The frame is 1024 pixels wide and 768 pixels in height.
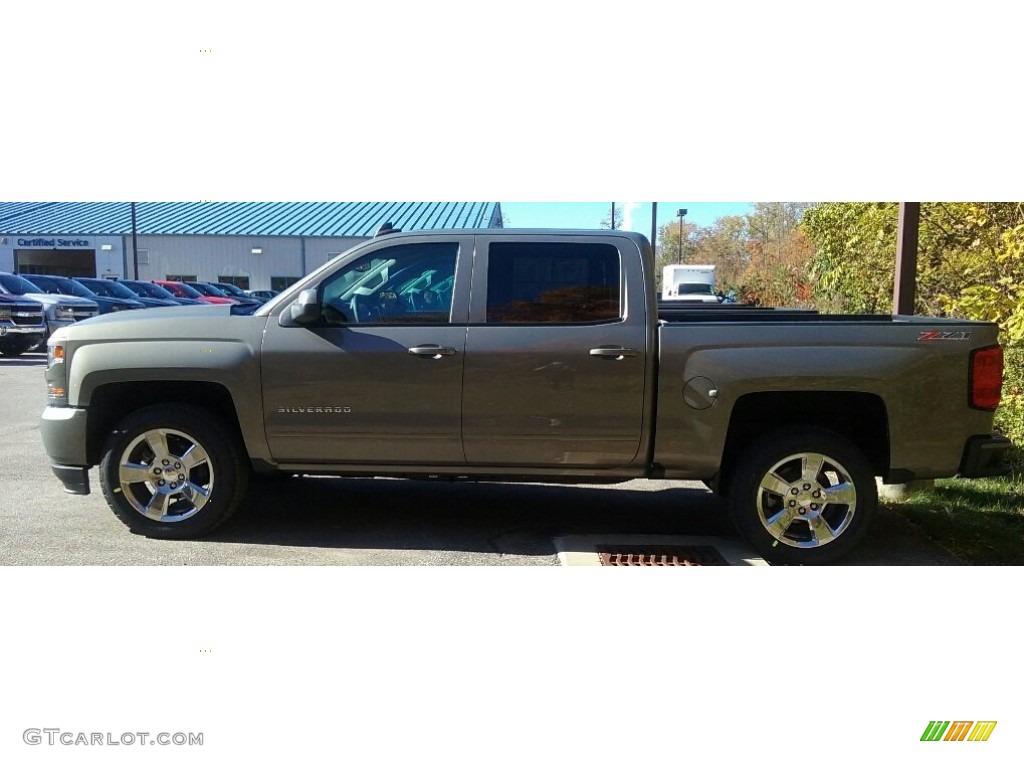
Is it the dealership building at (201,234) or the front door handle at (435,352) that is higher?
the dealership building at (201,234)

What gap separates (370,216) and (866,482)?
285cm

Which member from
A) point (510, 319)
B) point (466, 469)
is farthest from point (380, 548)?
point (510, 319)

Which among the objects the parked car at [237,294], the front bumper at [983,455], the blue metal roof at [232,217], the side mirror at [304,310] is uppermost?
the blue metal roof at [232,217]

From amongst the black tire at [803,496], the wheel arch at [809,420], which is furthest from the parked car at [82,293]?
the black tire at [803,496]

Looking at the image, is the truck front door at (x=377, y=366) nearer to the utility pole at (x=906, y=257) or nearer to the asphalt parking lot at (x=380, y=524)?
the asphalt parking lot at (x=380, y=524)

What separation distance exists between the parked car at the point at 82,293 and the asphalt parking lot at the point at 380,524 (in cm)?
76

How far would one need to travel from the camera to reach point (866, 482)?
4145 mm

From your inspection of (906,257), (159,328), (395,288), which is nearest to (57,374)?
(159,328)

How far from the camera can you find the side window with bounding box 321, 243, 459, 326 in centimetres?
423

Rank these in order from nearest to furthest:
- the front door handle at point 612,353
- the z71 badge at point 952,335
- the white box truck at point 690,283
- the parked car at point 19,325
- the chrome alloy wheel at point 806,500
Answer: the z71 badge at point 952,335 → the front door handle at point 612,353 → the chrome alloy wheel at point 806,500 → the white box truck at point 690,283 → the parked car at point 19,325

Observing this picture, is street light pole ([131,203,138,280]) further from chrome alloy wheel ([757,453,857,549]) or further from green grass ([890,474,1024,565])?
green grass ([890,474,1024,565])

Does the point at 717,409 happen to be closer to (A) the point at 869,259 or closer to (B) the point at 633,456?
(B) the point at 633,456

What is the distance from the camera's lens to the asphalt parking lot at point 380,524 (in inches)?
157

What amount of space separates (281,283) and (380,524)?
1401mm
